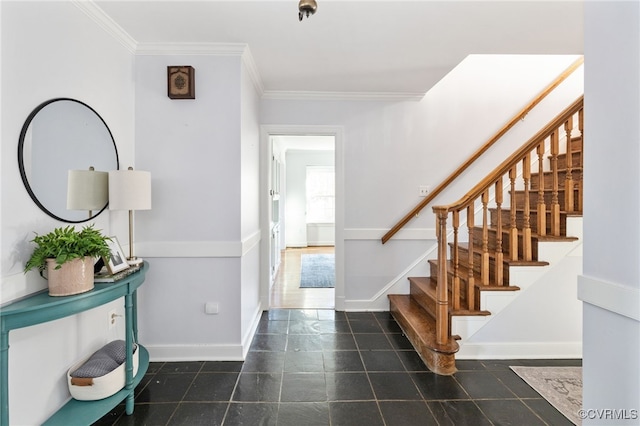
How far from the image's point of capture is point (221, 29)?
210cm

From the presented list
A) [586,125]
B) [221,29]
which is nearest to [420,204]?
[586,125]

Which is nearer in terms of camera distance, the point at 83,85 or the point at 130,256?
the point at 83,85

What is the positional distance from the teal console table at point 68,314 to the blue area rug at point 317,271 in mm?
2725

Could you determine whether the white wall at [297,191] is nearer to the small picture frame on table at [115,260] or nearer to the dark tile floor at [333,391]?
the dark tile floor at [333,391]

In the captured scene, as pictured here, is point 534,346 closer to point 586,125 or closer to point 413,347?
point 413,347

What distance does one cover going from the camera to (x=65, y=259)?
1.38 metres

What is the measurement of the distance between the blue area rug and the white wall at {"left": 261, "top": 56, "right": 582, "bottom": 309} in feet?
3.75

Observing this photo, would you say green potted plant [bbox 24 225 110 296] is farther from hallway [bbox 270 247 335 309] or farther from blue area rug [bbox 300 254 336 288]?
blue area rug [bbox 300 254 336 288]

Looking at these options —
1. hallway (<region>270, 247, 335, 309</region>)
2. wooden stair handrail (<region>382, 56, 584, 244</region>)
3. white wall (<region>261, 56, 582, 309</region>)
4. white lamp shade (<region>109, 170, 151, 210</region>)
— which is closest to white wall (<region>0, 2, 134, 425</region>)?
white lamp shade (<region>109, 170, 151, 210</region>)

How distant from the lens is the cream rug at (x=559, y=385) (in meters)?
A: 1.83

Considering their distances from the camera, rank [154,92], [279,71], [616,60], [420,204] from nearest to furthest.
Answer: [616,60] → [154,92] → [279,71] → [420,204]

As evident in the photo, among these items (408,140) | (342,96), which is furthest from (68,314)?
(408,140)

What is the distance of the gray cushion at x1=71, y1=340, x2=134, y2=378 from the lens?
5.31 ft

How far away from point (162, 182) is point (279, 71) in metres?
1.40
